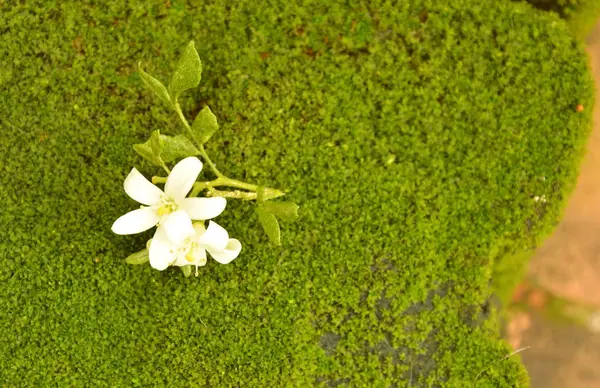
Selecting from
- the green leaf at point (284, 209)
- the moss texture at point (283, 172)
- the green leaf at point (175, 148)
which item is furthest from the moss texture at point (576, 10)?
the green leaf at point (175, 148)

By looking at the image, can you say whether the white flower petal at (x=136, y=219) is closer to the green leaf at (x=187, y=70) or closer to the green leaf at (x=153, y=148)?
the green leaf at (x=153, y=148)

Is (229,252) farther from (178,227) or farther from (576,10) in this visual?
(576,10)

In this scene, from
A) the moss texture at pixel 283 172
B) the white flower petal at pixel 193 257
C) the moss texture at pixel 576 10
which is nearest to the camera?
the white flower petal at pixel 193 257

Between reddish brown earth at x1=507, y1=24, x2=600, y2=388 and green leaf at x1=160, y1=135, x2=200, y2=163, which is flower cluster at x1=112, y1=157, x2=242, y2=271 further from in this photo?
reddish brown earth at x1=507, y1=24, x2=600, y2=388

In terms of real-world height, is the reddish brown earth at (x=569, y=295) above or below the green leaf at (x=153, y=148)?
below

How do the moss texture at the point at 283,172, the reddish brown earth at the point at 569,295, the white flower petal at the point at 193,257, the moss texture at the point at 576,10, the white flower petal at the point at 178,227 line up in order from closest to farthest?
the white flower petal at the point at 178,227, the white flower petal at the point at 193,257, the moss texture at the point at 283,172, the moss texture at the point at 576,10, the reddish brown earth at the point at 569,295

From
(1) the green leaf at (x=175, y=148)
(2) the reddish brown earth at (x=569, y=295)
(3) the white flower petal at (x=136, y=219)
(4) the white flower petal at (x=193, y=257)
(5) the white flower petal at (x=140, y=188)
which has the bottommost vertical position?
(2) the reddish brown earth at (x=569, y=295)

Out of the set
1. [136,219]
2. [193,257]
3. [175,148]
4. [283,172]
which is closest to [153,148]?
[175,148]
